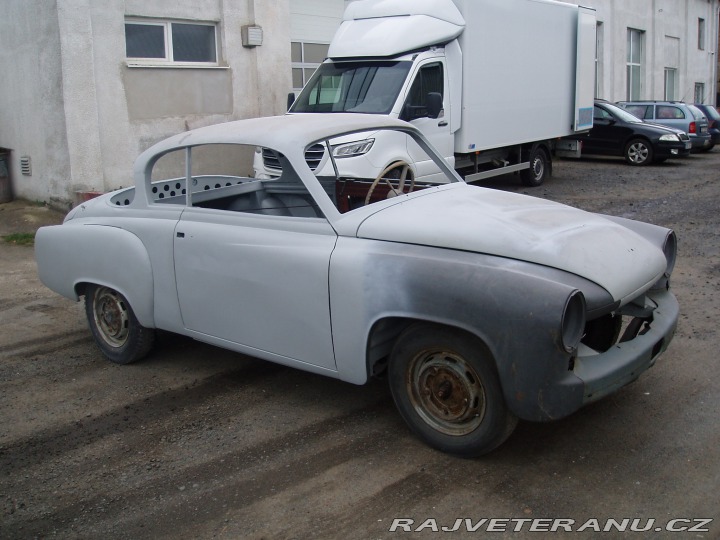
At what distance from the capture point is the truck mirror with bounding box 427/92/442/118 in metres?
11.4

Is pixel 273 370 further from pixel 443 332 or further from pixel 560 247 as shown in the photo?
pixel 560 247

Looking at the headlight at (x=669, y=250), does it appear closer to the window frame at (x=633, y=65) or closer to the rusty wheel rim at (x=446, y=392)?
the rusty wheel rim at (x=446, y=392)

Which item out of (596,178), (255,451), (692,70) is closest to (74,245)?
(255,451)

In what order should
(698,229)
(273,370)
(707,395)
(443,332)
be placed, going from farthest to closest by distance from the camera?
(698,229), (273,370), (707,395), (443,332)

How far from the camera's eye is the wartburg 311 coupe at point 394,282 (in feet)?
12.3

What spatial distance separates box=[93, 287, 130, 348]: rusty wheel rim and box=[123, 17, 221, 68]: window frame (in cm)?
700

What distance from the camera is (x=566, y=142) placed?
1633cm

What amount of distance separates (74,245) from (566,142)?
41.4 feet

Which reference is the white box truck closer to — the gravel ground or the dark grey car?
the gravel ground

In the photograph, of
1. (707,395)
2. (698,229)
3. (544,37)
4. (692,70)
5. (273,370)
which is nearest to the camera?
(707,395)

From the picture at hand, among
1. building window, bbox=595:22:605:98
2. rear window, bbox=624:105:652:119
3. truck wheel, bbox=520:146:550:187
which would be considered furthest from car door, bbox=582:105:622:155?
building window, bbox=595:22:605:98

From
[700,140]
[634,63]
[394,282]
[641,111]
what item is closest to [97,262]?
[394,282]

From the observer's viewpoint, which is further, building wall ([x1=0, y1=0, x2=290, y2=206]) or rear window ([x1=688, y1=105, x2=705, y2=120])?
rear window ([x1=688, y1=105, x2=705, y2=120])

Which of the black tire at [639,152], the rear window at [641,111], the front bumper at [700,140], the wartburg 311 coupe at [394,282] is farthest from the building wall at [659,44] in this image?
the wartburg 311 coupe at [394,282]
